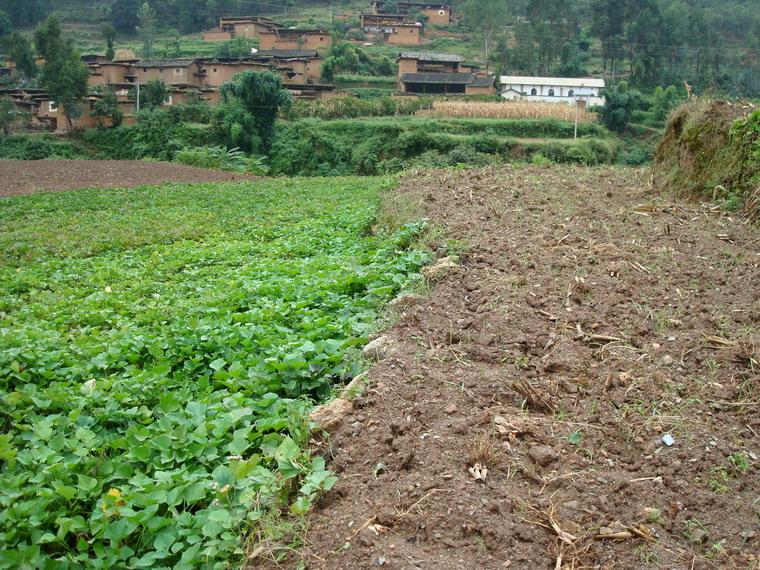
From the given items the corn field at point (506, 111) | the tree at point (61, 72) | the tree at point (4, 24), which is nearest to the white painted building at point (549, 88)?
the corn field at point (506, 111)

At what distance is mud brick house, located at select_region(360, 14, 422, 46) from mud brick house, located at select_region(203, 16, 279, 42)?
1000 centimetres

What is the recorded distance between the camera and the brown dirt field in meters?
17.8

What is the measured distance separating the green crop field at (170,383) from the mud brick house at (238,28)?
171ft

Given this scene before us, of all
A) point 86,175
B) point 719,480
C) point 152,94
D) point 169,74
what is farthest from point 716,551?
point 169,74

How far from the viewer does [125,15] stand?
6350 centimetres

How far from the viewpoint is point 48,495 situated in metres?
3.08

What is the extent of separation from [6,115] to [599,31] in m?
43.2

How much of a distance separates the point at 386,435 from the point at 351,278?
9.55 ft

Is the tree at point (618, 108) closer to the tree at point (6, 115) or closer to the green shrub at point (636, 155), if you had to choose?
the green shrub at point (636, 155)

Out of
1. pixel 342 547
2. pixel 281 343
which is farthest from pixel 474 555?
pixel 281 343

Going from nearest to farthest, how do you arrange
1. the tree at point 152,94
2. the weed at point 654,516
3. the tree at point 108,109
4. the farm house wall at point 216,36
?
1. the weed at point 654,516
2. the tree at point 108,109
3. the tree at point 152,94
4. the farm house wall at point 216,36

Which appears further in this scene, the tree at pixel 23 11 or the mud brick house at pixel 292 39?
the tree at pixel 23 11

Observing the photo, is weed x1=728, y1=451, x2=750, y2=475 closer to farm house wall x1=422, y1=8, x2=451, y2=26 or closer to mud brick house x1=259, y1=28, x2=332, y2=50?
mud brick house x1=259, y1=28, x2=332, y2=50

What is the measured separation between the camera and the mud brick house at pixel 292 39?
55.8 meters
